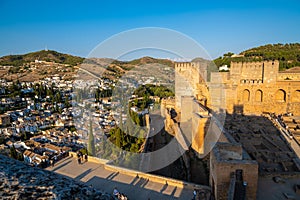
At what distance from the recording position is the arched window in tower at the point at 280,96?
13.8 meters

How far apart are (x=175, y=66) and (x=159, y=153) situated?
8.06 m

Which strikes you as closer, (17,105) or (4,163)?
(4,163)

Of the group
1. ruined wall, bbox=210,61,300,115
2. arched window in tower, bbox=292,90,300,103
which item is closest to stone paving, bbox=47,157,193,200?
ruined wall, bbox=210,61,300,115

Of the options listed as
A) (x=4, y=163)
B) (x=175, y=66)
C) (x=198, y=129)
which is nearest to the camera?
(x=4, y=163)

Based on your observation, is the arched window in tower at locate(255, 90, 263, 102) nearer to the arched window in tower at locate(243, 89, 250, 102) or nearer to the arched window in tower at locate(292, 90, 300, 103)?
the arched window in tower at locate(243, 89, 250, 102)

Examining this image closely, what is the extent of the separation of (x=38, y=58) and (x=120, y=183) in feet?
318

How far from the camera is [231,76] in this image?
14469 mm

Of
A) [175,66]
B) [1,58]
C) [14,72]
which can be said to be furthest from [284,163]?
[1,58]

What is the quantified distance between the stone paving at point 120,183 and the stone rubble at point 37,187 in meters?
5.06

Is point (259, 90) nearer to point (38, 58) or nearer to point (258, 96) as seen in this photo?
point (258, 96)

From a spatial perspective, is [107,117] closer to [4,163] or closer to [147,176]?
[147,176]

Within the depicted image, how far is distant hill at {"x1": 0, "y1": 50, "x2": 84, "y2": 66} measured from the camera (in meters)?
81.4

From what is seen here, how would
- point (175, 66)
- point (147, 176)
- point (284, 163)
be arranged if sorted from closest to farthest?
1. point (147, 176)
2. point (284, 163)
3. point (175, 66)

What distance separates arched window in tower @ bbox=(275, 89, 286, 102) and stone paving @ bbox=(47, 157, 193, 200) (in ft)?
37.1
